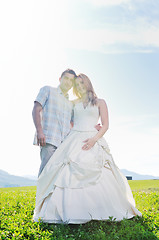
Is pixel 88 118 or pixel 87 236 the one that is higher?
pixel 88 118

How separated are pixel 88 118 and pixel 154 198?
515 cm

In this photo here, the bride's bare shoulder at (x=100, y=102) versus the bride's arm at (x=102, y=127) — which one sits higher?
the bride's bare shoulder at (x=100, y=102)

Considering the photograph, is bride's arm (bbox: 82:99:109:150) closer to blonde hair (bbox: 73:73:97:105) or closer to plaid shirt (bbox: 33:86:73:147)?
blonde hair (bbox: 73:73:97:105)

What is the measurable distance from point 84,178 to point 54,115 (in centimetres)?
164

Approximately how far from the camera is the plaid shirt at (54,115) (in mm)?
5859

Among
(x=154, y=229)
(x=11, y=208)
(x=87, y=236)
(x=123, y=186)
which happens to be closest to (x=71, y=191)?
(x=87, y=236)

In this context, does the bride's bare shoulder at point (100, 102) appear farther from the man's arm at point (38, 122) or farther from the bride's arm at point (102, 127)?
the man's arm at point (38, 122)

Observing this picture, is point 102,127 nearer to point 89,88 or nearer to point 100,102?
point 100,102

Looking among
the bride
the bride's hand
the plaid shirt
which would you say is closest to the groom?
the plaid shirt

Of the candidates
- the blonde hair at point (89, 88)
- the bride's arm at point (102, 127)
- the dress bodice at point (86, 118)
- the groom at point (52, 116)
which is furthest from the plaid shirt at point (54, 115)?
the bride's arm at point (102, 127)

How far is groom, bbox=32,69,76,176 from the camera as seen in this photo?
5828mm

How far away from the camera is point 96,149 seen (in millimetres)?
5641

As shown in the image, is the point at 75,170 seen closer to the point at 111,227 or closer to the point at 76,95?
the point at 111,227

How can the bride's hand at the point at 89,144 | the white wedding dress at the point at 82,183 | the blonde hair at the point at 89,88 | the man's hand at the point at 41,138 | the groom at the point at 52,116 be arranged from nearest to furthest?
the white wedding dress at the point at 82,183
the bride's hand at the point at 89,144
the man's hand at the point at 41,138
the groom at the point at 52,116
the blonde hair at the point at 89,88
